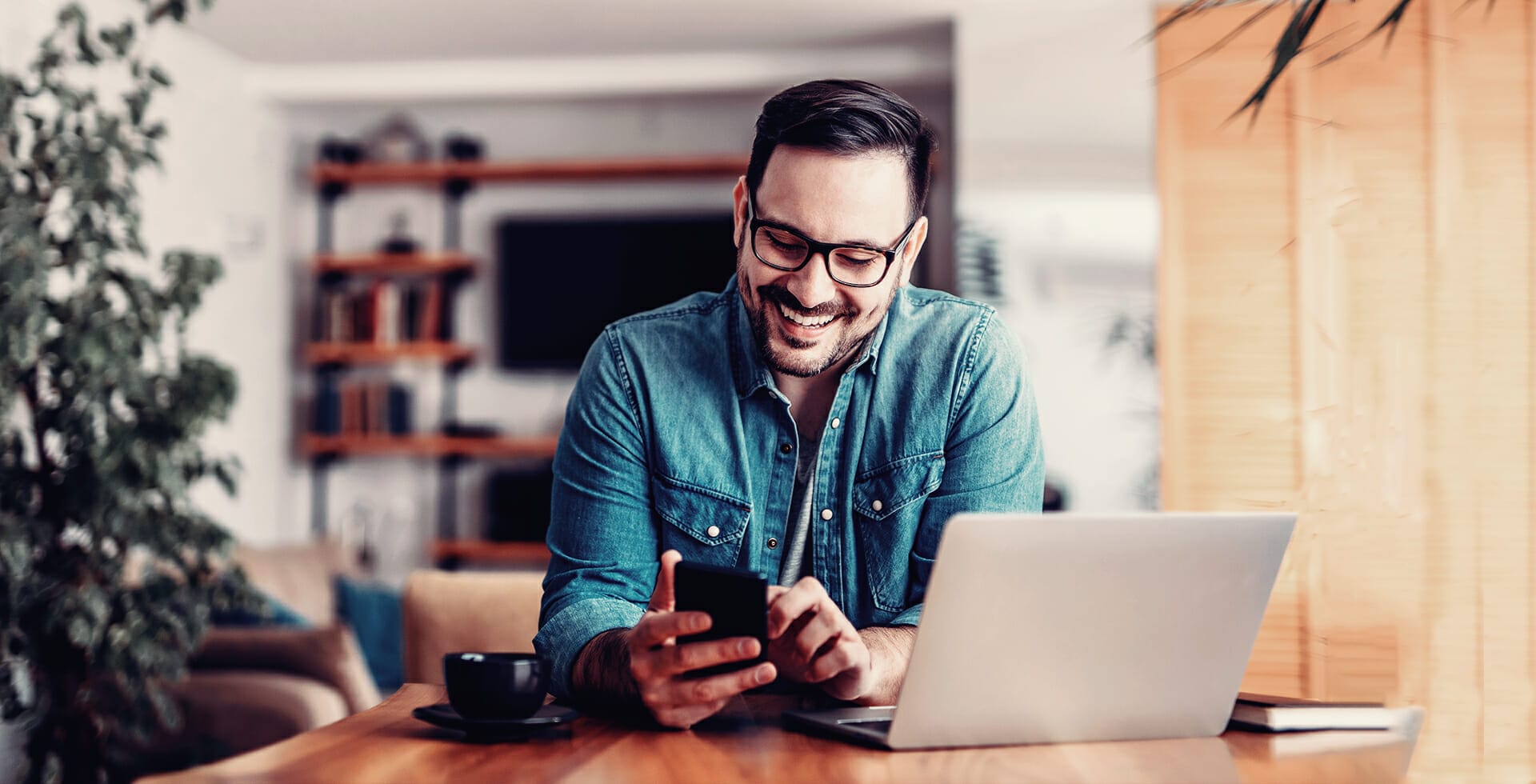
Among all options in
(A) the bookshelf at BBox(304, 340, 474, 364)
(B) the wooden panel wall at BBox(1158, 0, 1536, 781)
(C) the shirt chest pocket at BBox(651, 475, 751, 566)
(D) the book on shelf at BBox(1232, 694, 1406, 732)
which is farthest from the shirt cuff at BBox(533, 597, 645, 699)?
(A) the bookshelf at BBox(304, 340, 474, 364)

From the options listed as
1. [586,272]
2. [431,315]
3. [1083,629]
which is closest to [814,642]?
[1083,629]

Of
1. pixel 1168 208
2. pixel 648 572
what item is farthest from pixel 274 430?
pixel 648 572

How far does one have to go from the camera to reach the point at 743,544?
54.1 inches

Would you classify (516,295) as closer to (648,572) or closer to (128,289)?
(128,289)

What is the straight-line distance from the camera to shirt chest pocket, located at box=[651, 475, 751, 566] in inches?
53.3

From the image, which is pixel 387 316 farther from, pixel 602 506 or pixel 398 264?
pixel 602 506

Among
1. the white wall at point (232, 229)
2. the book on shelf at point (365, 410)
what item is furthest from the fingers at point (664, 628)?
the book on shelf at point (365, 410)

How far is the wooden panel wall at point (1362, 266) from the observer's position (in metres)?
3.71

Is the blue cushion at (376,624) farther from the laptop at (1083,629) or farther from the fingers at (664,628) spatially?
the laptop at (1083,629)

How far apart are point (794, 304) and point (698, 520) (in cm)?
27

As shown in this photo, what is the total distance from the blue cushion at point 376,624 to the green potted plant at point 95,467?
0.86m

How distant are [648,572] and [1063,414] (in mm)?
3165

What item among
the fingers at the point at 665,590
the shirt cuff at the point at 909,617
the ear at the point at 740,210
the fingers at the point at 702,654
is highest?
the ear at the point at 740,210

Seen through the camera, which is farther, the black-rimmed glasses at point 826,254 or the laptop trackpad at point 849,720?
the black-rimmed glasses at point 826,254
